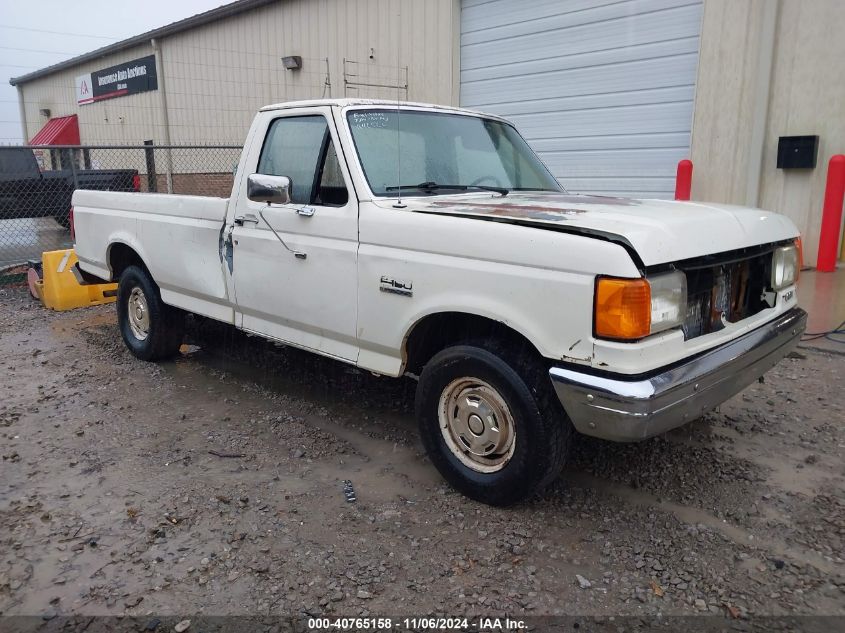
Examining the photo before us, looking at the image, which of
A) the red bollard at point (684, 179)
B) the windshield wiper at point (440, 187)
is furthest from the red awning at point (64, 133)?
the windshield wiper at point (440, 187)

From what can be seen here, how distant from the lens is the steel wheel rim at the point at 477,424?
10.5 ft

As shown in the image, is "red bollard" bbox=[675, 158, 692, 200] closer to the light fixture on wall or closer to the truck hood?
the truck hood

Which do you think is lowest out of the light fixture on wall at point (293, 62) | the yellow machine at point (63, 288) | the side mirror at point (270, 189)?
the yellow machine at point (63, 288)

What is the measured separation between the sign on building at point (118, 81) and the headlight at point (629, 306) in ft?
63.5

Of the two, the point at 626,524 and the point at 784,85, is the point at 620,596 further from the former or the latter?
the point at 784,85

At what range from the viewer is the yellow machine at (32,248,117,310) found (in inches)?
308

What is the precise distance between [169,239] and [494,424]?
10.3 ft

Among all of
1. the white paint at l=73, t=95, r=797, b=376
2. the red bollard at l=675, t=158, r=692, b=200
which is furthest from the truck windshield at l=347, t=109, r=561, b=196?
the red bollard at l=675, t=158, r=692, b=200

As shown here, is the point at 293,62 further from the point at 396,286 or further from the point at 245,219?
the point at 396,286

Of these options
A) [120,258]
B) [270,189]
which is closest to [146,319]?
[120,258]

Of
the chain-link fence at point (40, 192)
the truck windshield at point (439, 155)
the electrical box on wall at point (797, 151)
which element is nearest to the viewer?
the truck windshield at point (439, 155)

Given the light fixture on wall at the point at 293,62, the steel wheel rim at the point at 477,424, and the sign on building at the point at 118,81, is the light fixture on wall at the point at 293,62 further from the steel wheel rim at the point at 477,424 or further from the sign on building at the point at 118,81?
the steel wheel rim at the point at 477,424

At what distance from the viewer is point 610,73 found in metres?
9.32

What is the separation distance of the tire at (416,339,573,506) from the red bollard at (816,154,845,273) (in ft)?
19.2
